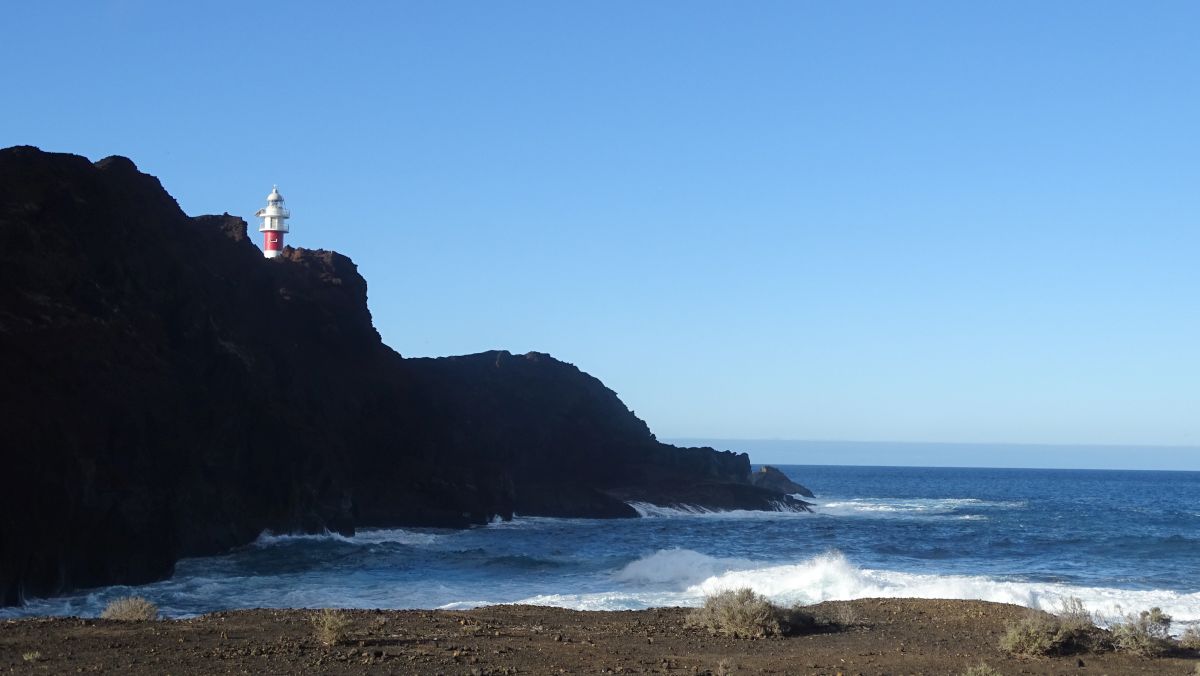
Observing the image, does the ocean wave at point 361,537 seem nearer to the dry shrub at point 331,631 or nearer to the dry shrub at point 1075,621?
the dry shrub at point 331,631

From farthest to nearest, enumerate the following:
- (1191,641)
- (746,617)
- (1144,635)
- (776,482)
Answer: (776,482), (746,617), (1191,641), (1144,635)

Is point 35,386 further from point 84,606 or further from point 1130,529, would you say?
point 1130,529

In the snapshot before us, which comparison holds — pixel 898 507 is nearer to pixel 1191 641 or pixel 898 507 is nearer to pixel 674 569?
pixel 674 569

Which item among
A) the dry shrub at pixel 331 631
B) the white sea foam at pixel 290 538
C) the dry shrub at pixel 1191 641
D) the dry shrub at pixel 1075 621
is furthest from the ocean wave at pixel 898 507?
the dry shrub at pixel 331 631

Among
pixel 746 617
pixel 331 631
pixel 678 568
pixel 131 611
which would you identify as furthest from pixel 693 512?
pixel 331 631

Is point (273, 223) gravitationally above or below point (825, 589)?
above

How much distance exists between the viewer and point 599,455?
7250 centimetres

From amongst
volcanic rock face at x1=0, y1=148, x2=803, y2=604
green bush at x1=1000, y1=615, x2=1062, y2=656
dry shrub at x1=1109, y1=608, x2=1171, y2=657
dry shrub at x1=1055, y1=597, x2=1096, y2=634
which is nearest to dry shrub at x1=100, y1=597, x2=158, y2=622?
volcanic rock face at x1=0, y1=148, x2=803, y2=604

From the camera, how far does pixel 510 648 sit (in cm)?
1415

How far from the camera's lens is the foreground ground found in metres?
12.6

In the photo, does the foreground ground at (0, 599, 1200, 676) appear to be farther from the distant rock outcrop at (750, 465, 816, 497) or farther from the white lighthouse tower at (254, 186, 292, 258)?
the distant rock outcrop at (750, 465, 816, 497)

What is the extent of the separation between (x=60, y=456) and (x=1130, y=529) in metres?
46.6

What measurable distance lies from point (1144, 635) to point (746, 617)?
201 inches

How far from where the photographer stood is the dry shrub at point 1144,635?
14.5 m
